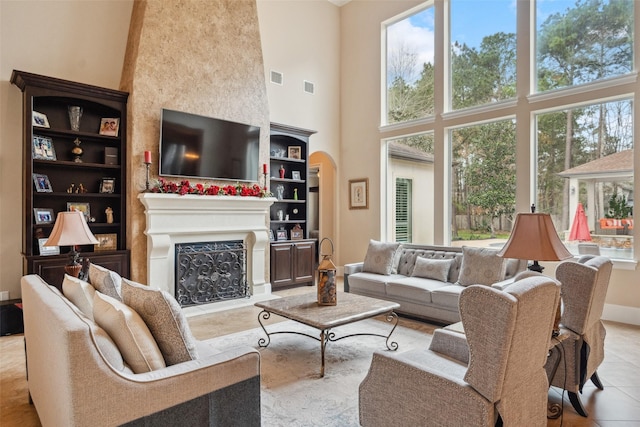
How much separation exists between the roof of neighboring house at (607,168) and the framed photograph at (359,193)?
136 inches

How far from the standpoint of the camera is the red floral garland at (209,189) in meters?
4.95

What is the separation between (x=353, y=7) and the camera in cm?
786

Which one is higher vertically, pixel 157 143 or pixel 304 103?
pixel 304 103

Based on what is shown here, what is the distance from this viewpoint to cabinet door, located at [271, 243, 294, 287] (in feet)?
20.8

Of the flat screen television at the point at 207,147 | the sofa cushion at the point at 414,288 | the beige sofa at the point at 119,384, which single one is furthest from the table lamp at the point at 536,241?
the flat screen television at the point at 207,147

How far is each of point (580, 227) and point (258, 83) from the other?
5.06 meters

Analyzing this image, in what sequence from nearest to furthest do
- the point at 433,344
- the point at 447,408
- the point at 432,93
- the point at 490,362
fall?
the point at 490,362
the point at 447,408
the point at 433,344
the point at 432,93

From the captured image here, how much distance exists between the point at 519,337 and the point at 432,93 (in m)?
5.85

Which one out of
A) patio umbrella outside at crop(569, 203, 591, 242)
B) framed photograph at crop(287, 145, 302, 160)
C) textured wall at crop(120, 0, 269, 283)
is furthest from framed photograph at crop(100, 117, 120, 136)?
patio umbrella outside at crop(569, 203, 591, 242)

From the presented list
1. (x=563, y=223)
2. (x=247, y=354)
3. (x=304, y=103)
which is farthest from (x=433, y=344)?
(x=304, y=103)

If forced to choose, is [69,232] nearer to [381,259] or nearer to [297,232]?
[381,259]

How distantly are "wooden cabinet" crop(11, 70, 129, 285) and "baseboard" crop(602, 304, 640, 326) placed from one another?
6.05 m

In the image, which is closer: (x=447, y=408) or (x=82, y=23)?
(x=447, y=408)

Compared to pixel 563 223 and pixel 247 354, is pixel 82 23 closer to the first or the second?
pixel 247 354
